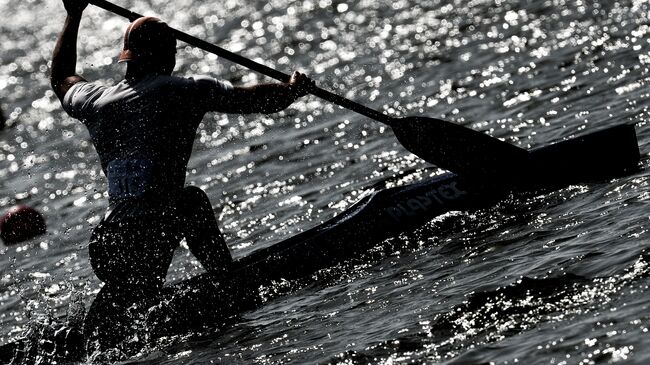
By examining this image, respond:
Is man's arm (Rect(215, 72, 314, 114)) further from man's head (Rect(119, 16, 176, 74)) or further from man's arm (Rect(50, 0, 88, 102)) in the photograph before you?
man's arm (Rect(50, 0, 88, 102))

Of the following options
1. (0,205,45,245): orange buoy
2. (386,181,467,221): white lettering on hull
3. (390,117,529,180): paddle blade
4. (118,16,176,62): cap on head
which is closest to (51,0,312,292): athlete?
(118,16,176,62): cap on head

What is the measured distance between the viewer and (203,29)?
30.5 meters

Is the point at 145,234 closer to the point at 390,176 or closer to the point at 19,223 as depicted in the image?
the point at 19,223

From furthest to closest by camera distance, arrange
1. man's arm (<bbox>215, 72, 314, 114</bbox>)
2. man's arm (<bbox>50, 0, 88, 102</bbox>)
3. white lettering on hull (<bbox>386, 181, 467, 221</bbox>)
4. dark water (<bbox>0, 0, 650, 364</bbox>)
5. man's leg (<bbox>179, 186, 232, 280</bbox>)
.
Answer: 1. white lettering on hull (<bbox>386, 181, 467, 221</bbox>)
2. man's arm (<bbox>50, 0, 88, 102</bbox>)
3. man's leg (<bbox>179, 186, 232, 280</bbox>)
4. man's arm (<bbox>215, 72, 314, 114</bbox>)
5. dark water (<bbox>0, 0, 650, 364</bbox>)

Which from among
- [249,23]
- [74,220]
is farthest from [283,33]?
[74,220]

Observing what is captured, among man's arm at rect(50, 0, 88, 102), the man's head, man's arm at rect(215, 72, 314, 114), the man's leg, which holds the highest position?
man's arm at rect(50, 0, 88, 102)

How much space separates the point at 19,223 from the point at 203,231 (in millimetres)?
4103

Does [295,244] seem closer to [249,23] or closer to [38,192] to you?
[38,192]

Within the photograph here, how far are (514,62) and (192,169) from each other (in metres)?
5.28

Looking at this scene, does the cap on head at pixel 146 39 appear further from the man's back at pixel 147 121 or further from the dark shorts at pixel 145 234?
the dark shorts at pixel 145 234

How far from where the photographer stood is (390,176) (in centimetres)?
1492

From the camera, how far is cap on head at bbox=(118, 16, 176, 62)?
9.84m

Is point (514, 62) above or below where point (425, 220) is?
above

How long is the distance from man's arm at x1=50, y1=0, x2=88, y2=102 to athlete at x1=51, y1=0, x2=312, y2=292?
346 millimetres
